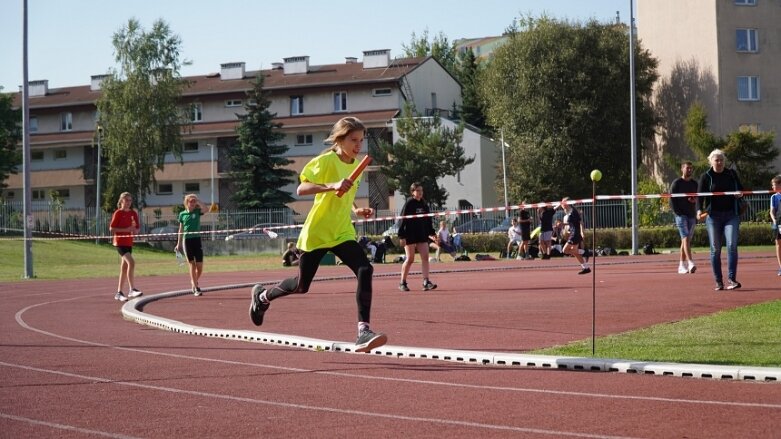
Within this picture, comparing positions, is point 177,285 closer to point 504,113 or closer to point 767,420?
point 767,420

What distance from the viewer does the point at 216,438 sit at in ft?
21.3

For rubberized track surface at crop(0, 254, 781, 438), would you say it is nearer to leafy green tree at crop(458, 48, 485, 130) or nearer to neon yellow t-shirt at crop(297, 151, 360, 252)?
neon yellow t-shirt at crop(297, 151, 360, 252)

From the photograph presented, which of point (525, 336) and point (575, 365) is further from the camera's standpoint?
point (525, 336)

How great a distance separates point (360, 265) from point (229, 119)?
2716 inches

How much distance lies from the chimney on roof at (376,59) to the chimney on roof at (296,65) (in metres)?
4.33

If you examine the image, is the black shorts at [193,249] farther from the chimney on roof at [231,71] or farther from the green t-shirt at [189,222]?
the chimney on roof at [231,71]

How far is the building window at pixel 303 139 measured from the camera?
7562 centimetres

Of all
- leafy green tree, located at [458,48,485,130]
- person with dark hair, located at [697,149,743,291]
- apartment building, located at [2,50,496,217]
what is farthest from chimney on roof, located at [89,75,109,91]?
person with dark hair, located at [697,149,743,291]

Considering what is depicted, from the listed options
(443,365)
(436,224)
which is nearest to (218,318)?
(443,365)

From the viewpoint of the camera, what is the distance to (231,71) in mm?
81562

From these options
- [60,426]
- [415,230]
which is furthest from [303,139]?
[60,426]

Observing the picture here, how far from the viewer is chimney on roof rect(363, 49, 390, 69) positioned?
252ft

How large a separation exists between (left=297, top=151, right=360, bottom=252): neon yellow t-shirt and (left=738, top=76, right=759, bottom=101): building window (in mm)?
56837

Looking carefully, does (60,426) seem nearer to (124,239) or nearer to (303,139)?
(124,239)
